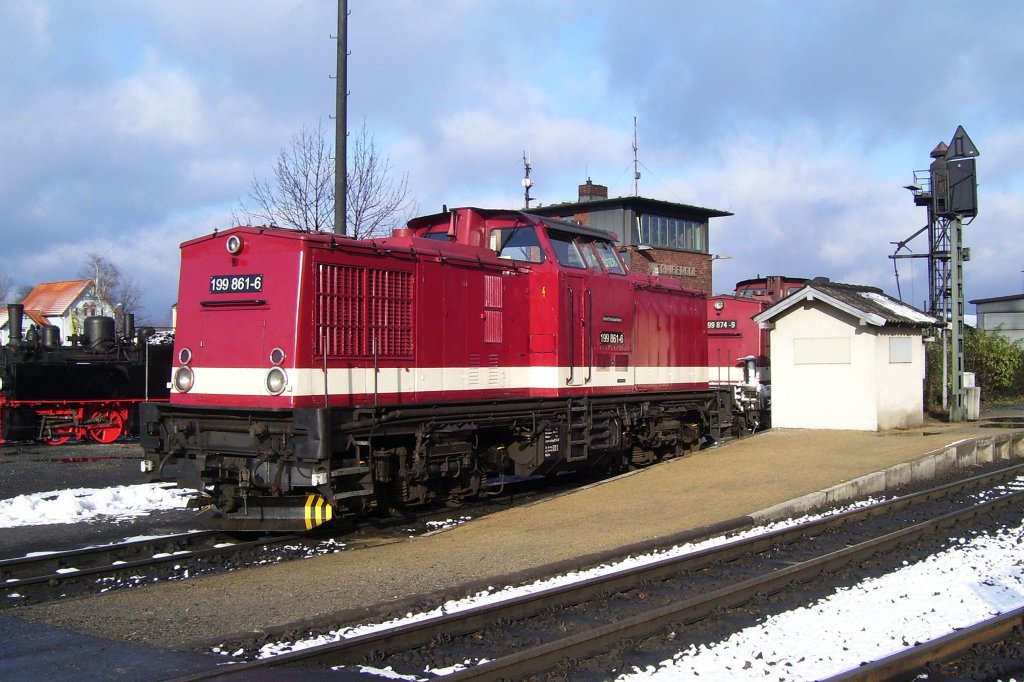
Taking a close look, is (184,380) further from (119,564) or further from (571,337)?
(571,337)

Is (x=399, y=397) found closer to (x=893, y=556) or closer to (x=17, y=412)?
(x=893, y=556)

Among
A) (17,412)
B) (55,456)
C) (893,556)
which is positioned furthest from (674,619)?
(17,412)

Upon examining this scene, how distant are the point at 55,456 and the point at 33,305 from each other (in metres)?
63.6

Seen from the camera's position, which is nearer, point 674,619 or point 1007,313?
point 674,619

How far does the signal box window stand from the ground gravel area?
346 centimetres

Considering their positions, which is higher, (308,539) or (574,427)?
(574,427)

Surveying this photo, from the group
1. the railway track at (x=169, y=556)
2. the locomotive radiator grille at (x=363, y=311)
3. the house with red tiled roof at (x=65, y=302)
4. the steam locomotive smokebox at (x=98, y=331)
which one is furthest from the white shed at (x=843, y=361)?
the house with red tiled roof at (x=65, y=302)

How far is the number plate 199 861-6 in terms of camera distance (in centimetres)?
929

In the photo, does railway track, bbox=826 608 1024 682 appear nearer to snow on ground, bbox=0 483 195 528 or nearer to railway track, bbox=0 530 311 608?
railway track, bbox=0 530 311 608

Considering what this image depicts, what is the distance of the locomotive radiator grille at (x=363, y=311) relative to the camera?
364 inches

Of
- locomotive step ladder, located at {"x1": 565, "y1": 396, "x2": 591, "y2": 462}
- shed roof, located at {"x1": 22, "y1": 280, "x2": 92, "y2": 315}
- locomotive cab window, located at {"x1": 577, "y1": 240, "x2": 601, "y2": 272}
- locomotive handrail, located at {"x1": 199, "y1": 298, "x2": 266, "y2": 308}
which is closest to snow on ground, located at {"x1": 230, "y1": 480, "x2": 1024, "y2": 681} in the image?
locomotive step ladder, located at {"x1": 565, "y1": 396, "x2": 591, "y2": 462}

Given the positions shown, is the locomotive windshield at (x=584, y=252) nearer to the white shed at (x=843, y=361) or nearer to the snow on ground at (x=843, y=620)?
the snow on ground at (x=843, y=620)

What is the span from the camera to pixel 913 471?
45.0 ft

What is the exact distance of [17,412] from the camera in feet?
67.2
